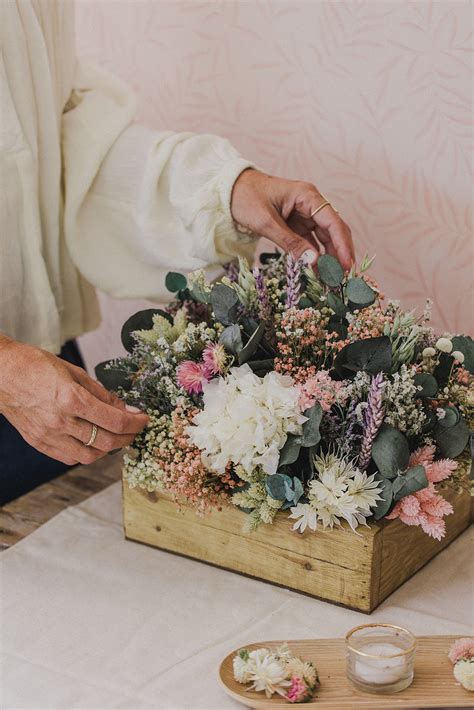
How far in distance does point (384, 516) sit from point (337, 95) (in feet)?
2.51

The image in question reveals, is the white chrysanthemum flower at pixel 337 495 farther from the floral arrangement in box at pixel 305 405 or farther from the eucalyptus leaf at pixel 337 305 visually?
the eucalyptus leaf at pixel 337 305

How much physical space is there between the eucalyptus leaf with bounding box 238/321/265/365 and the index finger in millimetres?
145

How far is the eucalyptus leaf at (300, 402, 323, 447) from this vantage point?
912mm

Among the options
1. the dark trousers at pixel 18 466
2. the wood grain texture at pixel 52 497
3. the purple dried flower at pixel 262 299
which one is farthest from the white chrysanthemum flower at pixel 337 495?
the dark trousers at pixel 18 466

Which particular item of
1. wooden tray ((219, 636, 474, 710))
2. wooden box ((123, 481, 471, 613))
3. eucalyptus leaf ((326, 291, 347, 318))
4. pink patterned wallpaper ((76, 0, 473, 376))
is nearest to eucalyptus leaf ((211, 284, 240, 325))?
eucalyptus leaf ((326, 291, 347, 318))

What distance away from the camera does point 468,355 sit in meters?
1.04

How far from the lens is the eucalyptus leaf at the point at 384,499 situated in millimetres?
928

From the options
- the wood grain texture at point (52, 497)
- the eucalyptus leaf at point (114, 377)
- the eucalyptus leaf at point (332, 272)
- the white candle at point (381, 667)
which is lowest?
the wood grain texture at point (52, 497)

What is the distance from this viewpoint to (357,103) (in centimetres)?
142

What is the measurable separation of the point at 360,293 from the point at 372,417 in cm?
17

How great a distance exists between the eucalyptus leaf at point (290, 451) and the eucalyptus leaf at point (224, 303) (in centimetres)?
18

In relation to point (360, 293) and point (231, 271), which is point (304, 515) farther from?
point (231, 271)

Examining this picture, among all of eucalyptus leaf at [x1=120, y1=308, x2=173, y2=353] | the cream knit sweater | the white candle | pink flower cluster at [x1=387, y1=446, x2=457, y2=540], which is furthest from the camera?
the cream knit sweater

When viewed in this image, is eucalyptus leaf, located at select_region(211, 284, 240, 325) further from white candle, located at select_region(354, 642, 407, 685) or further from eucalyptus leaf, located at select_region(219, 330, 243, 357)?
white candle, located at select_region(354, 642, 407, 685)
